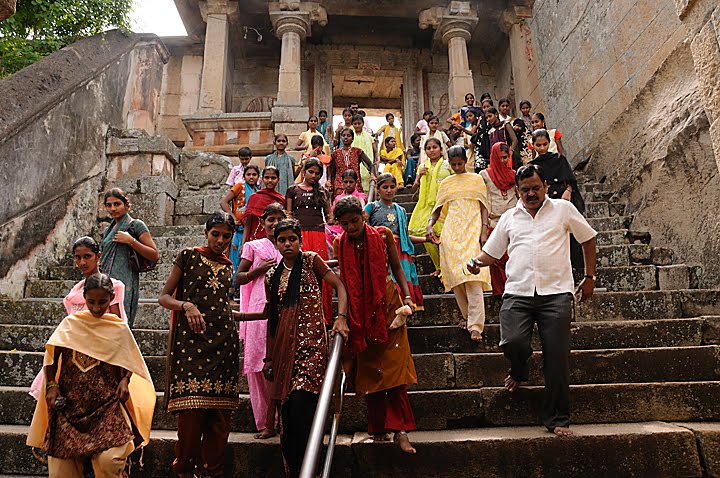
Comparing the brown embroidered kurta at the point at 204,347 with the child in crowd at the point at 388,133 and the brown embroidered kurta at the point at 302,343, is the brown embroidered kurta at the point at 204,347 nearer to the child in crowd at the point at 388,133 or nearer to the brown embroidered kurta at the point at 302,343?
the brown embroidered kurta at the point at 302,343

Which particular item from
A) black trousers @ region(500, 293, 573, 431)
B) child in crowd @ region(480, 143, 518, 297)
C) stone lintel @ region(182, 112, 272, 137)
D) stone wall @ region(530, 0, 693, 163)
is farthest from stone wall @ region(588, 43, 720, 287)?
stone lintel @ region(182, 112, 272, 137)

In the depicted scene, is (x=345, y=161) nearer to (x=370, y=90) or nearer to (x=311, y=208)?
(x=311, y=208)

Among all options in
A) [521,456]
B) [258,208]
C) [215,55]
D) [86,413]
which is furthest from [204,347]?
[215,55]

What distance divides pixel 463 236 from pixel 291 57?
8.01m

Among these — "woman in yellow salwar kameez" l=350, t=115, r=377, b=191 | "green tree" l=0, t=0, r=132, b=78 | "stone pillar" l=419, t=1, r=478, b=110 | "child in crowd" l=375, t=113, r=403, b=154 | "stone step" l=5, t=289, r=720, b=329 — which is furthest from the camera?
"stone pillar" l=419, t=1, r=478, b=110

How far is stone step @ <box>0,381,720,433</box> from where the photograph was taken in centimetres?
304

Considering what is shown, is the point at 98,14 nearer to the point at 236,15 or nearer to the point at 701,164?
the point at 236,15

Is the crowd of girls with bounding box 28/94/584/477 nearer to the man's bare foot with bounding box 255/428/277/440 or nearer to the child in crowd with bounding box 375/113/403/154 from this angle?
the man's bare foot with bounding box 255/428/277/440

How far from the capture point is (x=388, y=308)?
3.07m

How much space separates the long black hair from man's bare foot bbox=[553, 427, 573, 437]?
1.66 meters

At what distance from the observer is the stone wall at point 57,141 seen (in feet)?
16.2

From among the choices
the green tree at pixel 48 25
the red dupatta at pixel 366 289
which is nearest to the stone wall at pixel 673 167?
the red dupatta at pixel 366 289

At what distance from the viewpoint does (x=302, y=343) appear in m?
2.58

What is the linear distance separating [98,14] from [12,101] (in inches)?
154
